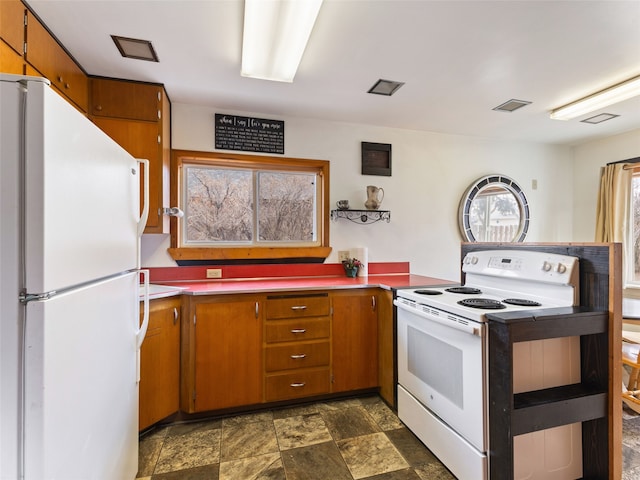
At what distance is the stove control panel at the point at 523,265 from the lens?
1578 millimetres

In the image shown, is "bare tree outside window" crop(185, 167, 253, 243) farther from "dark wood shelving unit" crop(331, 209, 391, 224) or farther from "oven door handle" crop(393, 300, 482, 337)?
"oven door handle" crop(393, 300, 482, 337)

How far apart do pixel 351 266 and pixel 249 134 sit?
156 cm

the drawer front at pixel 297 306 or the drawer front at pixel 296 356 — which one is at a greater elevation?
the drawer front at pixel 297 306

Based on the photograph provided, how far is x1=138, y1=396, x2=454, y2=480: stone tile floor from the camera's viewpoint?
1.69 m

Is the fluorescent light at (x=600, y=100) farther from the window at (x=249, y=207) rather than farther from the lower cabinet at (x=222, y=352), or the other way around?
the lower cabinet at (x=222, y=352)

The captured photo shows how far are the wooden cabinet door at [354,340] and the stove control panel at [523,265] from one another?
792 millimetres

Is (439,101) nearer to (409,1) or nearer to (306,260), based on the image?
(409,1)

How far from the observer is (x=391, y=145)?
3262mm

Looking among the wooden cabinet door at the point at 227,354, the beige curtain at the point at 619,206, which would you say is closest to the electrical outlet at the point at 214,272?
the wooden cabinet door at the point at 227,354

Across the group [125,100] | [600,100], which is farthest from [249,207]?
[600,100]

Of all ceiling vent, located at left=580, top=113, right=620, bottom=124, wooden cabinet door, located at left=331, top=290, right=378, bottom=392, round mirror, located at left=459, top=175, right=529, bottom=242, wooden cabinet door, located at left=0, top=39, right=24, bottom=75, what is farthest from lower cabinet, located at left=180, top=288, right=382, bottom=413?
ceiling vent, located at left=580, top=113, right=620, bottom=124

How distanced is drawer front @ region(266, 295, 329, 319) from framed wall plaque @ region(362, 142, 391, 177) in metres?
1.50

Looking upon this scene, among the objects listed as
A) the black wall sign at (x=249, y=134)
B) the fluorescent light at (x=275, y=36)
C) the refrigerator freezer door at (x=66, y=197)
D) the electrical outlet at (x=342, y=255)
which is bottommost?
the electrical outlet at (x=342, y=255)

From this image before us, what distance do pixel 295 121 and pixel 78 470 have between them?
110 inches
